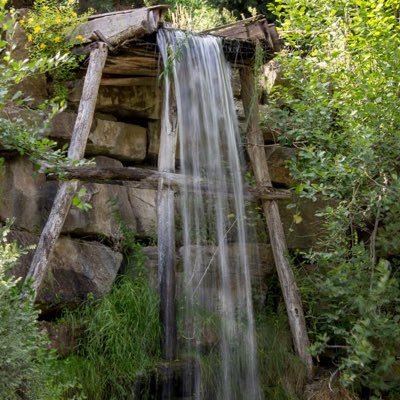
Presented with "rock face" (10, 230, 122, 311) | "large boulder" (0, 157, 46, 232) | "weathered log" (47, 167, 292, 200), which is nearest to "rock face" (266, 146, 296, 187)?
"weathered log" (47, 167, 292, 200)

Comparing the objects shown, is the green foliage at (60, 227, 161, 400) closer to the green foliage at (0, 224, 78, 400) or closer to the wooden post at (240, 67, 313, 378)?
the green foliage at (0, 224, 78, 400)

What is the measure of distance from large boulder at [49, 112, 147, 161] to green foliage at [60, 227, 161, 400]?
1.58 metres

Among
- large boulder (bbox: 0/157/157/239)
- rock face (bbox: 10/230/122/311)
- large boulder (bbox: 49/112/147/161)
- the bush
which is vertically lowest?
the bush

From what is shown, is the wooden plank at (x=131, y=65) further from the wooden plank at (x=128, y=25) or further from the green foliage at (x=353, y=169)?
the green foliage at (x=353, y=169)

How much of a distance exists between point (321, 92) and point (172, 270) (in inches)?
95.9

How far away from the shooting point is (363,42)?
263 inches

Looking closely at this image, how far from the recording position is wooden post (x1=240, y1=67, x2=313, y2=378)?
22.0 ft

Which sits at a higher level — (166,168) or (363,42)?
(363,42)

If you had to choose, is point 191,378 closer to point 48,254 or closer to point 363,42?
point 48,254

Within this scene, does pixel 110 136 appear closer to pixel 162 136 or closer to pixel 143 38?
pixel 162 136

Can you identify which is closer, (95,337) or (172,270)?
(95,337)

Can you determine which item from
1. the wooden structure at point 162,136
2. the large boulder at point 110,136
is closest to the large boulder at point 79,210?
the large boulder at point 110,136

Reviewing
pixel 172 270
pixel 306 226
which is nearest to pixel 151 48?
pixel 172 270

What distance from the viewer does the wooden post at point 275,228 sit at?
263 inches
